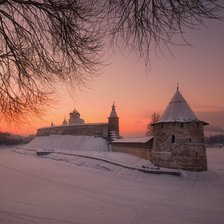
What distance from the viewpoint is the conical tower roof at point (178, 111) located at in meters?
20.1

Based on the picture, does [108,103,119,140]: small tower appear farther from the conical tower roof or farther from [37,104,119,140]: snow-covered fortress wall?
the conical tower roof

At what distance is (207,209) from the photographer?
10344mm

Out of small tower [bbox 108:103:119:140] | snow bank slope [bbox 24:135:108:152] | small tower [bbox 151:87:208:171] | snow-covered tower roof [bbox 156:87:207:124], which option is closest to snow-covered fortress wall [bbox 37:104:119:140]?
small tower [bbox 108:103:119:140]

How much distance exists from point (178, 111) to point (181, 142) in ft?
8.11

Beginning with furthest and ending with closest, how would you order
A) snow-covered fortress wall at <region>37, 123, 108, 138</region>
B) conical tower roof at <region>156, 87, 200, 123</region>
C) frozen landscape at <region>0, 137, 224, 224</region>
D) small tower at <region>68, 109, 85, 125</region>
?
small tower at <region>68, 109, 85, 125</region> < snow-covered fortress wall at <region>37, 123, 108, 138</region> < conical tower roof at <region>156, 87, 200, 123</region> < frozen landscape at <region>0, 137, 224, 224</region>

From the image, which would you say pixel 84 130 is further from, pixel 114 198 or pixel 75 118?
pixel 114 198

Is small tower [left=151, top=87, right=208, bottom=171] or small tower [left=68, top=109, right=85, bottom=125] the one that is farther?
small tower [left=68, top=109, right=85, bottom=125]

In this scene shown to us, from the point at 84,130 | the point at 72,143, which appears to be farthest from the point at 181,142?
the point at 72,143

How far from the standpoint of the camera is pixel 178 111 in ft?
68.1

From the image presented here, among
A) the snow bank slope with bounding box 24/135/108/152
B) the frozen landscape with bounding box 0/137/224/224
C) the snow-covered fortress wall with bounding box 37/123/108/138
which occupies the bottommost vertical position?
the frozen landscape with bounding box 0/137/224/224

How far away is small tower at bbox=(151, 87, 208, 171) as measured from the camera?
1945cm

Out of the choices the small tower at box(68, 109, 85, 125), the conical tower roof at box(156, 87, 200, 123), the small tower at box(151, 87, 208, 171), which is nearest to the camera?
the small tower at box(151, 87, 208, 171)

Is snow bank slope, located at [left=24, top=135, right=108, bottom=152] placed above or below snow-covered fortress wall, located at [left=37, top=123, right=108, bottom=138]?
below

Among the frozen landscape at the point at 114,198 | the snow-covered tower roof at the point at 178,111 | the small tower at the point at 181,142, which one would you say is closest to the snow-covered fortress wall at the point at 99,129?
the snow-covered tower roof at the point at 178,111
